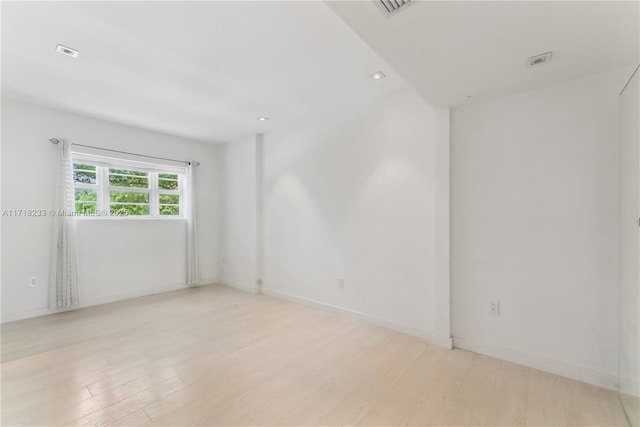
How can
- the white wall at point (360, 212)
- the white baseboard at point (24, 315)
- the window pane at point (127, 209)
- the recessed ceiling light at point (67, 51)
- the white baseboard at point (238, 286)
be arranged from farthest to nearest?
the white baseboard at point (238, 286)
the window pane at point (127, 209)
the white baseboard at point (24, 315)
the white wall at point (360, 212)
the recessed ceiling light at point (67, 51)

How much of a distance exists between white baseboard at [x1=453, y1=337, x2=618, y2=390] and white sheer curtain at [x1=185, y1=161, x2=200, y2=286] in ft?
13.4

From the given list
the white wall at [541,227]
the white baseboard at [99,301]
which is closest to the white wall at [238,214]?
the white baseboard at [99,301]

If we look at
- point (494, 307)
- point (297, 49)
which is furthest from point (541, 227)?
point (297, 49)

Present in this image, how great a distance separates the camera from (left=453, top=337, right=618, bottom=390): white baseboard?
1972 millimetres

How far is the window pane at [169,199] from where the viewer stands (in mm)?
4584

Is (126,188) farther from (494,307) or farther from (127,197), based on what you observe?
(494,307)

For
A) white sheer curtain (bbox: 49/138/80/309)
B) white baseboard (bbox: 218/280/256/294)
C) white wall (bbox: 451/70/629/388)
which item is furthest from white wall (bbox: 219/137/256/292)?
white wall (bbox: 451/70/629/388)

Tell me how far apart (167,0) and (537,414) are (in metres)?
3.41

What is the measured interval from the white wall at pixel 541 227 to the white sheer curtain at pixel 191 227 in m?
4.04

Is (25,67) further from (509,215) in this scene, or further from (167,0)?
(509,215)

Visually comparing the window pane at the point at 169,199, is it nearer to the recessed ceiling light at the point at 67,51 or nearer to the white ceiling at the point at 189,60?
the white ceiling at the point at 189,60

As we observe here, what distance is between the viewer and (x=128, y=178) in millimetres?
4227

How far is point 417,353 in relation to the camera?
2477mm

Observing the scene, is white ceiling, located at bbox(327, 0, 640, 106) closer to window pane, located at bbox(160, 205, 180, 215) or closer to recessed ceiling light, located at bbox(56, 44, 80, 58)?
recessed ceiling light, located at bbox(56, 44, 80, 58)
